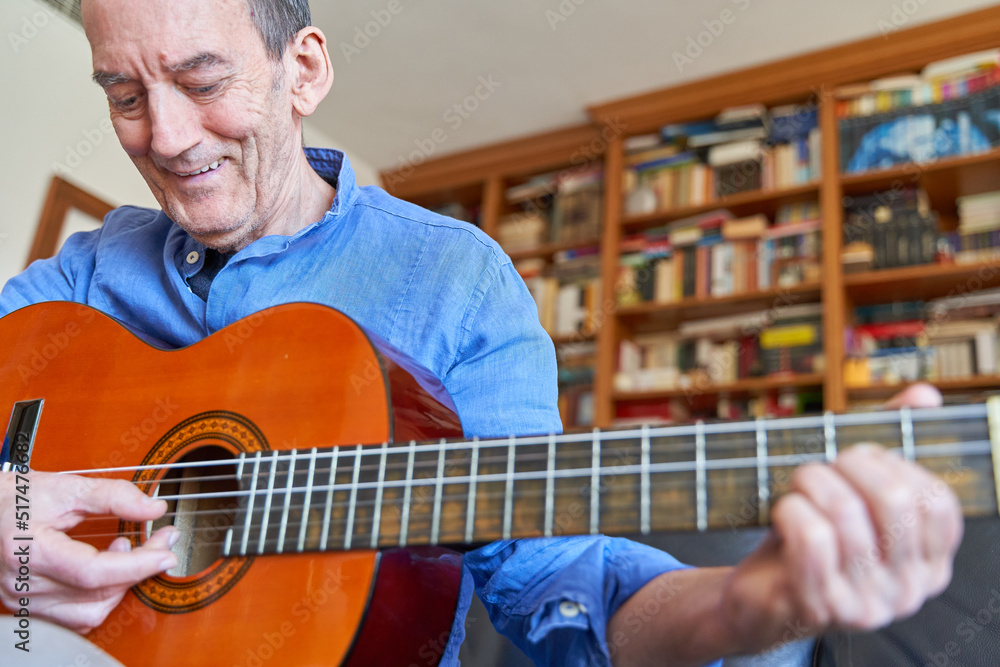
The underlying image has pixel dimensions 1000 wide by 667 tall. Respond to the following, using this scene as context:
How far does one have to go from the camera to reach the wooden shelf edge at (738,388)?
312 centimetres

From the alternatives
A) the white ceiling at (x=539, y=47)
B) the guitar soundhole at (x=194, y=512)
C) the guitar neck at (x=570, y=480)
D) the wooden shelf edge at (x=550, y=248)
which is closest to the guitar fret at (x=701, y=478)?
the guitar neck at (x=570, y=480)

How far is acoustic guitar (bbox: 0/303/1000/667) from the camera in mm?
592

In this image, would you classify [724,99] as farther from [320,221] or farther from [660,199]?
[320,221]

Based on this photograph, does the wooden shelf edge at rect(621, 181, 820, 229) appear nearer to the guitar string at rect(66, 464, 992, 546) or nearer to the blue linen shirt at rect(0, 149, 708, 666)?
the blue linen shirt at rect(0, 149, 708, 666)

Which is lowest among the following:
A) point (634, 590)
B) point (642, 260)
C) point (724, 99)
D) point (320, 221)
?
point (634, 590)

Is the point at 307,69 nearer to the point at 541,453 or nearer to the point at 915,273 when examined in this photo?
the point at 541,453

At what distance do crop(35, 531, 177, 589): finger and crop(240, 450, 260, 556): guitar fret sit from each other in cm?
8

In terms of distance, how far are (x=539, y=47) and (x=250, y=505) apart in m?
3.07

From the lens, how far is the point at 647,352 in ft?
12.2

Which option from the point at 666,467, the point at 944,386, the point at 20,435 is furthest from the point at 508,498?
the point at 944,386

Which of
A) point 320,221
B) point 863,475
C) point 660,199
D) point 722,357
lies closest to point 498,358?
point 320,221

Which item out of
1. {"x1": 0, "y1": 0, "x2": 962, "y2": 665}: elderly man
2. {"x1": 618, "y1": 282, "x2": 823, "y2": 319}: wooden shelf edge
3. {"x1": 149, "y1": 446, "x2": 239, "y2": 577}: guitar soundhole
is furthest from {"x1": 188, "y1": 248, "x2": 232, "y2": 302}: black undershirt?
{"x1": 618, "y1": 282, "x2": 823, "y2": 319}: wooden shelf edge

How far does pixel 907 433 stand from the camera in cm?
56

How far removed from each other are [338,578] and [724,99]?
11.1ft
